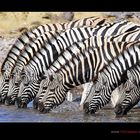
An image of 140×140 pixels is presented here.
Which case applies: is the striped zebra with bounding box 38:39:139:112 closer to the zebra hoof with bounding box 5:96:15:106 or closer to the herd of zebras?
the herd of zebras

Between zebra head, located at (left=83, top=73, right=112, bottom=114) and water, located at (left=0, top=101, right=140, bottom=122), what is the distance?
0.22 feet

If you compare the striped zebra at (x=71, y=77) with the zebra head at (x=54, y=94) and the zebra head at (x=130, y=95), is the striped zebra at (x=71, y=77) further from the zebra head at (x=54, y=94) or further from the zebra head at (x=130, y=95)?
the zebra head at (x=130, y=95)

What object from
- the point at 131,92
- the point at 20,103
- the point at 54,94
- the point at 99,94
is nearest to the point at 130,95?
the point at 131,92

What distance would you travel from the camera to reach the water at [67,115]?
191 inches

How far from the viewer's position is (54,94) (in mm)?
5008

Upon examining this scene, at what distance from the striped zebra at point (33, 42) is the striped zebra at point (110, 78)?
1.34ft

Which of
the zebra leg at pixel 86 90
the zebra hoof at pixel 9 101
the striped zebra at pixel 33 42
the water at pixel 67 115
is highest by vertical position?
the striped zebra at pixel 33 42

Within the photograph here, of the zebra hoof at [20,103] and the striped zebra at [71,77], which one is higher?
the striped zebra at [71,77]

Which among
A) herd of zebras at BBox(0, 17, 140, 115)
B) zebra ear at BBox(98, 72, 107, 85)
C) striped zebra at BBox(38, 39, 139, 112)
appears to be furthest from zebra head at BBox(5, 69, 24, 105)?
zebra ear at BBox(98, 72, 107, 85)

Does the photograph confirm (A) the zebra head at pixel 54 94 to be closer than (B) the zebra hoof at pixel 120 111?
No

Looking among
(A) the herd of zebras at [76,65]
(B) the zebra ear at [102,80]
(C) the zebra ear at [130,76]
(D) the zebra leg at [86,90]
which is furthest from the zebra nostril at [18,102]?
(C) the zebra ear at [130,76]

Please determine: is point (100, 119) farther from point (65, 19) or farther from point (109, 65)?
point (65, 19)

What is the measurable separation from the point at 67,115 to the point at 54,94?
10.3 inches

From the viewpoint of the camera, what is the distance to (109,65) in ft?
16.3
